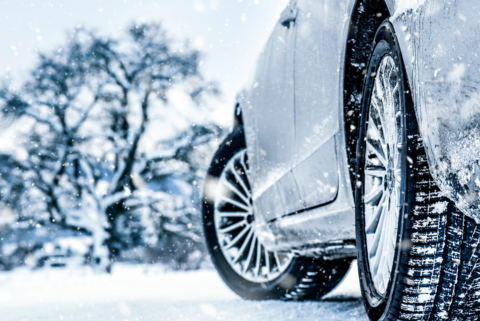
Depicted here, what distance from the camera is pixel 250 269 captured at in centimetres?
321

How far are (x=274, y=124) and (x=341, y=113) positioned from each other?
84 cm

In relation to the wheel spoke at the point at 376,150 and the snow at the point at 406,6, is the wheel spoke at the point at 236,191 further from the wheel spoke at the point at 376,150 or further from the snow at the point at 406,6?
the snow at the point at 406,6

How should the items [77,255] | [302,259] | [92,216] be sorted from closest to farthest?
[302,259] < [92,216] < [77,255]

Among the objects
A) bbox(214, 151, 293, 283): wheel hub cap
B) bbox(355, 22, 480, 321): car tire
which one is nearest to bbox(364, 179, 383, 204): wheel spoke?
bbox(355, 22, 480, 321): car tire

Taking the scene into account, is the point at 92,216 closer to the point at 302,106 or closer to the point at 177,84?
the point at 177,84

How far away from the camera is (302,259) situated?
114 inches

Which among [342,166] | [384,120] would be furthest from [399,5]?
[342,166]

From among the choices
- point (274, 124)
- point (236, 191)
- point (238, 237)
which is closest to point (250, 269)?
point (238, 237)

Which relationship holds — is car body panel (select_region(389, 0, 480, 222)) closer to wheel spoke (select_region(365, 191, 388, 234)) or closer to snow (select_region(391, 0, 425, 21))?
snow (select_region(391, 0, 425, 21))

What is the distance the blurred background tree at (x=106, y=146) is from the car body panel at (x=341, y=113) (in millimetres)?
9206

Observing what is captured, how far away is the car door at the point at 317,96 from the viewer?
1683mm

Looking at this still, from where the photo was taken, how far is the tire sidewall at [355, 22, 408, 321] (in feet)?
4.01

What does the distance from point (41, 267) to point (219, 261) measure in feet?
41.9

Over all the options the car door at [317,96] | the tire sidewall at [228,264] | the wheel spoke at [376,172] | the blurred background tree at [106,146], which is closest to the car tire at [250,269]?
the tire sidewall at [228,264]
